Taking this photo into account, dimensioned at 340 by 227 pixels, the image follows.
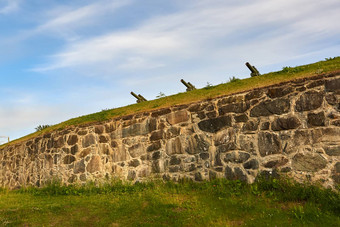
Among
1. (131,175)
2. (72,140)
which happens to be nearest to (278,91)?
(131,175)

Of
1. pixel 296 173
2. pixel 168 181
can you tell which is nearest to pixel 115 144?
pixel 168 181

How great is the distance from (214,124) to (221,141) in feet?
1.90

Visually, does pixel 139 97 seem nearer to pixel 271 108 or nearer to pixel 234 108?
pixel 234 108

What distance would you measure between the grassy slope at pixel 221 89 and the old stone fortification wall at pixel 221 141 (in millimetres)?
491

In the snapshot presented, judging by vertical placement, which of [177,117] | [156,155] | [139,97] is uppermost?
[139,97]

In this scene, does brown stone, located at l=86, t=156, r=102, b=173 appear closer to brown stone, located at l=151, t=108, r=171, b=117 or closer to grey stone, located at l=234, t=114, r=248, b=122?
brown stone, located at l=151, t=108, r=171, b=117

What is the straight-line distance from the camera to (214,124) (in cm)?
912

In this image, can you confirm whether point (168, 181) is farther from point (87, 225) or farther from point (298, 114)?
point (298, 114)

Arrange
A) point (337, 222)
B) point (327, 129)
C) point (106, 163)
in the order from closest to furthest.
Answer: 1. point (337, 222)
2. point (327, 129)
3. point (106, 163)

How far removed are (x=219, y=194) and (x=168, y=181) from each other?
217 cm

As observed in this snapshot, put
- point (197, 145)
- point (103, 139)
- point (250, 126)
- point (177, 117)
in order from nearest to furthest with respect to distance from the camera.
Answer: point (250, 126), point (197, 145), point (177, 117), point (103, 139)

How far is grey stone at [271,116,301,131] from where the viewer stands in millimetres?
7790

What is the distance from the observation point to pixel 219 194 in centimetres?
781

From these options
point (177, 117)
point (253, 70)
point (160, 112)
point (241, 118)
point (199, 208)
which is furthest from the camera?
Answer: point (253, 70)
